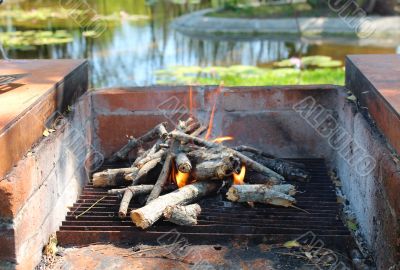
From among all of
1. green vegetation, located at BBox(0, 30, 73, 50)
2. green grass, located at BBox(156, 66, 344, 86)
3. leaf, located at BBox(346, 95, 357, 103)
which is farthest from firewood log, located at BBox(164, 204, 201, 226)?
green vegetation, located at BBox(0, 30, 73, 50)

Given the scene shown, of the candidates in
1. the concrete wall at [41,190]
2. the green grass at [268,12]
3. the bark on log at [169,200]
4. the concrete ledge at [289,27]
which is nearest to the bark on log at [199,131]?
the bark on log at [169,200]

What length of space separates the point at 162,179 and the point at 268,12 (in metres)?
17.4

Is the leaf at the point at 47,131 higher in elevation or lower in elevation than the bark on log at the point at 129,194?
higher

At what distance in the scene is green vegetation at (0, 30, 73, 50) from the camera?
1527 centimetres

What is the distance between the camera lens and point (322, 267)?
3227 millimetres

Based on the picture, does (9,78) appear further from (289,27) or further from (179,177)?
(289,27)

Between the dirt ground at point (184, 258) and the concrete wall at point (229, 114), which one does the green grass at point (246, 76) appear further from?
the dirt ground at point (184, 258)

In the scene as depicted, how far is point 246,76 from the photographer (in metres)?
11.0

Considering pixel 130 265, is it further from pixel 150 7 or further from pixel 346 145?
pixel 150 7

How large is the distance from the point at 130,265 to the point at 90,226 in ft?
1.82

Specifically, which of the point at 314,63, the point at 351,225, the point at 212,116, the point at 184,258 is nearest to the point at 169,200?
the point at 184,258

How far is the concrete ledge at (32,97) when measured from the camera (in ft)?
9.77

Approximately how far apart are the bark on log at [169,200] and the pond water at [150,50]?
24.8 feet

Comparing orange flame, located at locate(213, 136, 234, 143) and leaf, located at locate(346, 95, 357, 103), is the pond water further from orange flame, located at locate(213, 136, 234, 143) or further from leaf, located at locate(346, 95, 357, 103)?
leaf, located at locate(346, 95, 357, 103)
